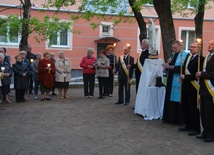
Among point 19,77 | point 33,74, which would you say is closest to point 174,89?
point 19,77

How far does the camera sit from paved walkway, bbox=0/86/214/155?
646 cm

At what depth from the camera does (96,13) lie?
18.8 meters

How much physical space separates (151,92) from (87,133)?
2.38 metres

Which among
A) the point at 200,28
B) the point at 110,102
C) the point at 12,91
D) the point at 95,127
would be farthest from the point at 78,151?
the point at 200,28

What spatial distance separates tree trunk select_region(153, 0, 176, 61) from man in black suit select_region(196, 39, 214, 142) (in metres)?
4.56

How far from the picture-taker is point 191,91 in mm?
7723

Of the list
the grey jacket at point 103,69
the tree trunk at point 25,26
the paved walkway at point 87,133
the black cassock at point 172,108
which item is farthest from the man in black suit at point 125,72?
the tree trunk at point 25,26

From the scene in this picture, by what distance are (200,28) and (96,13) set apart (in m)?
5.43

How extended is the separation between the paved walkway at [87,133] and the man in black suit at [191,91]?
13.5 inches

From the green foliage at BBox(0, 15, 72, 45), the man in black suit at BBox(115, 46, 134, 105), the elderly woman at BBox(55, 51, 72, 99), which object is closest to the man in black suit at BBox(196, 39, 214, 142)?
the man in black suit at BBox(115, 46, 134, 105)

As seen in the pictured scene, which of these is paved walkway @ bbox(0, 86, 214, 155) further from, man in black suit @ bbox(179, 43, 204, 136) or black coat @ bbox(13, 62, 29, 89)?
black coat @ bbox(13, 62, 29, 89)

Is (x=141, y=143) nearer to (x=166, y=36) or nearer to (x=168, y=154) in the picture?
(x=168, y=154)

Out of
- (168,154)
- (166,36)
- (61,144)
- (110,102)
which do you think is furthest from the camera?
(110,102)

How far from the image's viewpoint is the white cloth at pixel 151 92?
9375 mm
